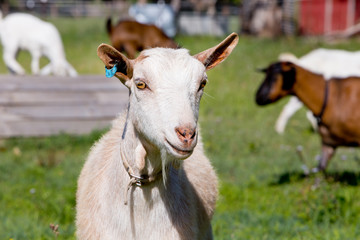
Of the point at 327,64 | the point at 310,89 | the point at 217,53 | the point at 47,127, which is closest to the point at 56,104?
the point at 47,127

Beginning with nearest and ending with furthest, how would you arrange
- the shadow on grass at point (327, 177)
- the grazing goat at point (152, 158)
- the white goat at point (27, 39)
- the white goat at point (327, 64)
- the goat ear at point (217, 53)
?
the grazing goat at point (152, 158)
the goat ear at point (217, 53)
the shadow on grass at point (327, 177)
the white goat at point (327, 64)
the white goat at point (27, 39)

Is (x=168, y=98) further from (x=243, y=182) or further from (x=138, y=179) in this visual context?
(x=243, y=182)

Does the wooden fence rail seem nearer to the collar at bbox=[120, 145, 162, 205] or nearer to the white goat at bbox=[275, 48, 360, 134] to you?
the white goat at bbox=[275, 48, 360, 134]

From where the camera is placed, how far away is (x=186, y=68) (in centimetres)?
314

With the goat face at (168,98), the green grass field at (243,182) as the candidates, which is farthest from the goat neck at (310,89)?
the goat face at (168,98)

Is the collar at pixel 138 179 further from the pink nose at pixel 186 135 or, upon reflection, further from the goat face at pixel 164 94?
the pink nose at pixel 186 135

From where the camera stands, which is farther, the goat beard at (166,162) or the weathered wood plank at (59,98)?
the weathered wood plank at (59,98)

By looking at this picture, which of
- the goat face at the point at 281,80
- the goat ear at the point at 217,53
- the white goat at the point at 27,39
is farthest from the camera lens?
the white goat at the point at 27,39

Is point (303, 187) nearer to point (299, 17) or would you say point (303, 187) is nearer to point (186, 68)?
point (186, 68)

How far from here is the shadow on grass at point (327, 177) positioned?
290 inches

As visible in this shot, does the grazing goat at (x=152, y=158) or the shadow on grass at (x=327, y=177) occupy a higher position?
the grazing goat at (x=152, y=158)

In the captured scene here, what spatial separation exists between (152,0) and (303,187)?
4770 cm

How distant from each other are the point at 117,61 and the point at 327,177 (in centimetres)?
466

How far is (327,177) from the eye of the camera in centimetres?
722
